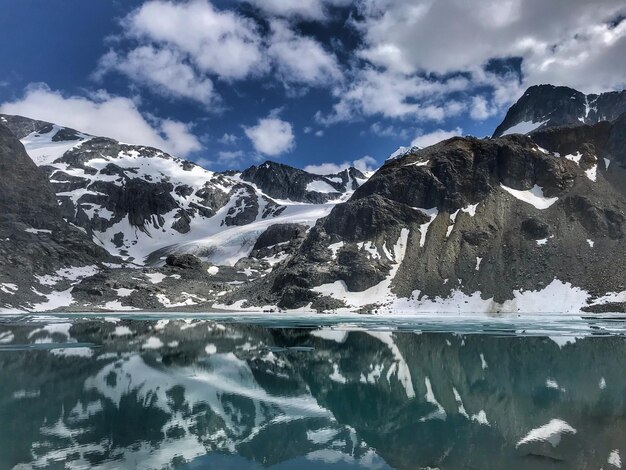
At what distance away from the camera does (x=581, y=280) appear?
103m

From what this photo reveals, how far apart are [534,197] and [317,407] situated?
12491 centimetres

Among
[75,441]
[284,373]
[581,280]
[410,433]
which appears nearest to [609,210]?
[581,280]

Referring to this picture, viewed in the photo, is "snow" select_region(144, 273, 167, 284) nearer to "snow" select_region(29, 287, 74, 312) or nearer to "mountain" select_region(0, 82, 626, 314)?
"mountain" select_region(0, 82, 626, 314)

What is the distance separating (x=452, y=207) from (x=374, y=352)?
320ft

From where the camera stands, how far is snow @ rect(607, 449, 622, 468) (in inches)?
659

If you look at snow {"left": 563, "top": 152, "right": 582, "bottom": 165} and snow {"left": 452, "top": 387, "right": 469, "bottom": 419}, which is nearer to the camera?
snow {"left": 452, "top": 387, "right": 469, "bottom": 419}

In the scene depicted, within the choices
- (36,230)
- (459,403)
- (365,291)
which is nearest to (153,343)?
(459,403)

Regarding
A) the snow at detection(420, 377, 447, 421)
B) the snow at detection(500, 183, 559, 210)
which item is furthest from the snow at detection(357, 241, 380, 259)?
the snow at detection(420, 377, 447, 421)

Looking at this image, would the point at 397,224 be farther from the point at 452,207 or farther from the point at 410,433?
the point at 410,433

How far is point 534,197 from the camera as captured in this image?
133 metres

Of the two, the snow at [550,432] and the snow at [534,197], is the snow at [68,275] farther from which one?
the snow at [550,432]

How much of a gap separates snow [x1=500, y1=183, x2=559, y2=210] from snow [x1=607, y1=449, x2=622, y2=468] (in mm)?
121791

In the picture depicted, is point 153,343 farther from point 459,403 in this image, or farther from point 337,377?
point 459,403

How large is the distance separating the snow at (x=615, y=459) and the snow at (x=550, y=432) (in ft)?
6.52
